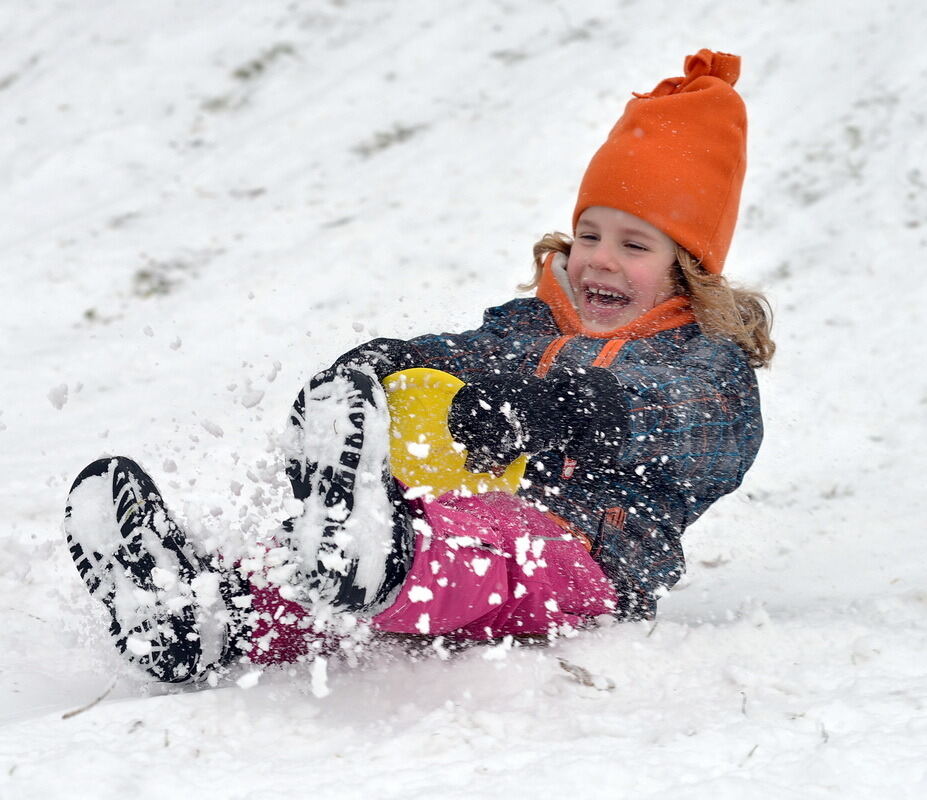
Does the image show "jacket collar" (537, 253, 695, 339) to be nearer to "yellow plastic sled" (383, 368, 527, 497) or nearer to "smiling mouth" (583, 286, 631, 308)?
"smiling mouth" (583, 286, 631, 308)

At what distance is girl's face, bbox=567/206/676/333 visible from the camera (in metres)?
2.28

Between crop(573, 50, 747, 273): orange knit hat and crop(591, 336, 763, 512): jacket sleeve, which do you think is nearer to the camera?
crop(591, 336, 763, 512): jacket sleeve

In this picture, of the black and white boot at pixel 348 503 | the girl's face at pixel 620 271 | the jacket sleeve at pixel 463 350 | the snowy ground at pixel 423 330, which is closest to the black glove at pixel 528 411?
the black and white boot at pixel 348 503

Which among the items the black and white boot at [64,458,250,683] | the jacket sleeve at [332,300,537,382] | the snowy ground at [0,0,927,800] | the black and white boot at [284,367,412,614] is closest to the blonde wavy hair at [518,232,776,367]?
the jacket sleeve at [332,300,537,382]

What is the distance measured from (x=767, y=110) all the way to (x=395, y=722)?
420cm

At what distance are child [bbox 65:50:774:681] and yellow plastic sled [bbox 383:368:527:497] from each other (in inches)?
1.8

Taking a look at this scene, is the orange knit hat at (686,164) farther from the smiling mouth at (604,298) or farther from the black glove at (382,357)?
the black glove at (382,357)

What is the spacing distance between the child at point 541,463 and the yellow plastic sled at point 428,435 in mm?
47

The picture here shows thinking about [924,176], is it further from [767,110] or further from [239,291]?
[239,291]

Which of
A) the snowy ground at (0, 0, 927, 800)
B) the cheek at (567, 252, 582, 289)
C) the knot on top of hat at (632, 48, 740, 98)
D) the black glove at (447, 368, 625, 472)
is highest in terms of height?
the knot on top of hat at (632, 48, 740, 98)

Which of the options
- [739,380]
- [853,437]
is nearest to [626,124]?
[739,380]

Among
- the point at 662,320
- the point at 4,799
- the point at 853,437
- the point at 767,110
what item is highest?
the point at 4,799

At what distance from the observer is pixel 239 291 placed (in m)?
4.06

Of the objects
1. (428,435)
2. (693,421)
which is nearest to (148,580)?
(428,435)
